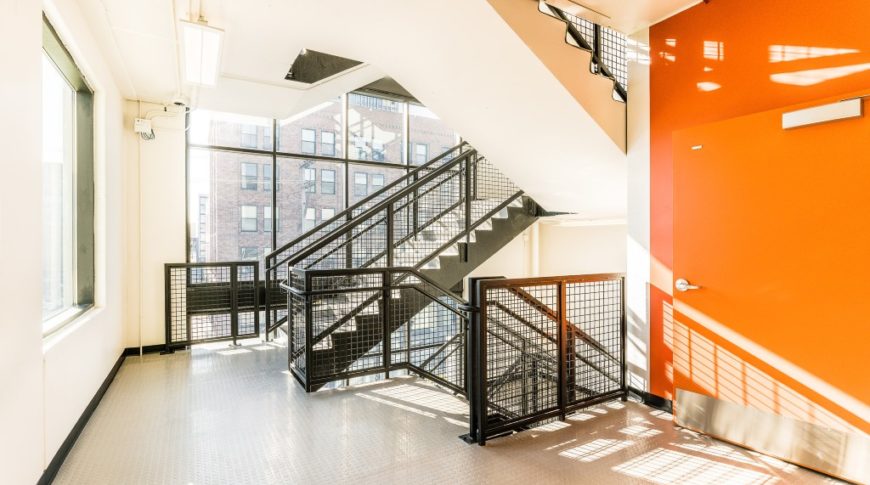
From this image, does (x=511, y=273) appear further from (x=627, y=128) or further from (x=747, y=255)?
(x=747, y=255)

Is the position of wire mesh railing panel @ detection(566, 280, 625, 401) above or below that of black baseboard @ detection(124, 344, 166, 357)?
above

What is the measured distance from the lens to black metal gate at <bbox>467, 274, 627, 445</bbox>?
269cm

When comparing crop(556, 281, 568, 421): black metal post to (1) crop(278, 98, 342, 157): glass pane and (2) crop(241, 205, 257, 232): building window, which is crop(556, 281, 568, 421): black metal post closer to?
(2) crop(241, 205, 257, 232): building window

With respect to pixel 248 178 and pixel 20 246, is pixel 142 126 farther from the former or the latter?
pixel 20 246

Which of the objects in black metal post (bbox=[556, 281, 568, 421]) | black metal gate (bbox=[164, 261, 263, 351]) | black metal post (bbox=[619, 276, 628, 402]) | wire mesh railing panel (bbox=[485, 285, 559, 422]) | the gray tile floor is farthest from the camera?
black metal gate (bbox=[164, 261, 263, 351])

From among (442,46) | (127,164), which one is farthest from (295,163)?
(442,46)

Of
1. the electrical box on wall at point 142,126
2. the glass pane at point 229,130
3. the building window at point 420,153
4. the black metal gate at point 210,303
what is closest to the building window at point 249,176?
the glass pane at point 229,130

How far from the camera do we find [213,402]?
11.0 ft

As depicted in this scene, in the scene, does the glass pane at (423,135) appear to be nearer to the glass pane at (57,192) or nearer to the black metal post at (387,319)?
the black metal post at (387,319)

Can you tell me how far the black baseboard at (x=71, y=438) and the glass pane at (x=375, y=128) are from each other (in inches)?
166

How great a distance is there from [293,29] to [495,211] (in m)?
3.09

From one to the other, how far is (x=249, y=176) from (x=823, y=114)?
5719mm

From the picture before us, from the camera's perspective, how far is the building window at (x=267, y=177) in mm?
5926

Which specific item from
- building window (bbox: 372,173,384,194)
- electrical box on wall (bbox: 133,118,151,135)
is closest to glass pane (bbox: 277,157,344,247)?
building window (bbox: 372,173,384,194)
